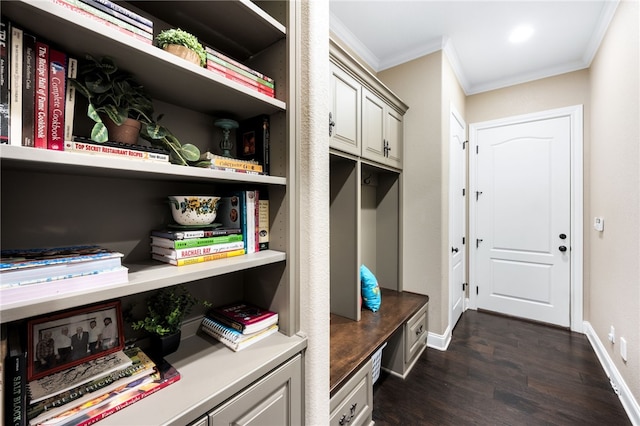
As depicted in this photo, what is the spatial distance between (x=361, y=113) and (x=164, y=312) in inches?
69.7

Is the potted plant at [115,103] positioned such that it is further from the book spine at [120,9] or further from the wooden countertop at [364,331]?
the wooden countertop at [364,331]

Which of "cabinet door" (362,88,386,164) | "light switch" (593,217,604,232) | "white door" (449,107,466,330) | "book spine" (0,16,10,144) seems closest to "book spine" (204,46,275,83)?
"book spine" (0,16,10,144)

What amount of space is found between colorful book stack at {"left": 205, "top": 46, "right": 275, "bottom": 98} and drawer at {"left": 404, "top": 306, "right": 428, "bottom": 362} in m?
1.97

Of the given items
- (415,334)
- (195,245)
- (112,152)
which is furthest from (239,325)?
(415,334)

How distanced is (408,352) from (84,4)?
102 inches

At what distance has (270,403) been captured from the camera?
3.18 feet

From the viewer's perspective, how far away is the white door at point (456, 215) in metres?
2.78

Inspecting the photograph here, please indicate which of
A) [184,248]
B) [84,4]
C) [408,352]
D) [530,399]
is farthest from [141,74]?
[530,399]

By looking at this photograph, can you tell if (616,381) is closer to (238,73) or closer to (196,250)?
(196,250)

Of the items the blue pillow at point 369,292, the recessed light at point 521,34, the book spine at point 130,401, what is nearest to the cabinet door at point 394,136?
the blue pillow at point 369,292

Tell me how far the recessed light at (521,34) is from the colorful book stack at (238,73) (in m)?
2.51

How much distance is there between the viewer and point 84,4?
68 cm

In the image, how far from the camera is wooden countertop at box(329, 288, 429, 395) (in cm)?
147

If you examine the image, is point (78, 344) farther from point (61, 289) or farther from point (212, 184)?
→ point (212, 184)
